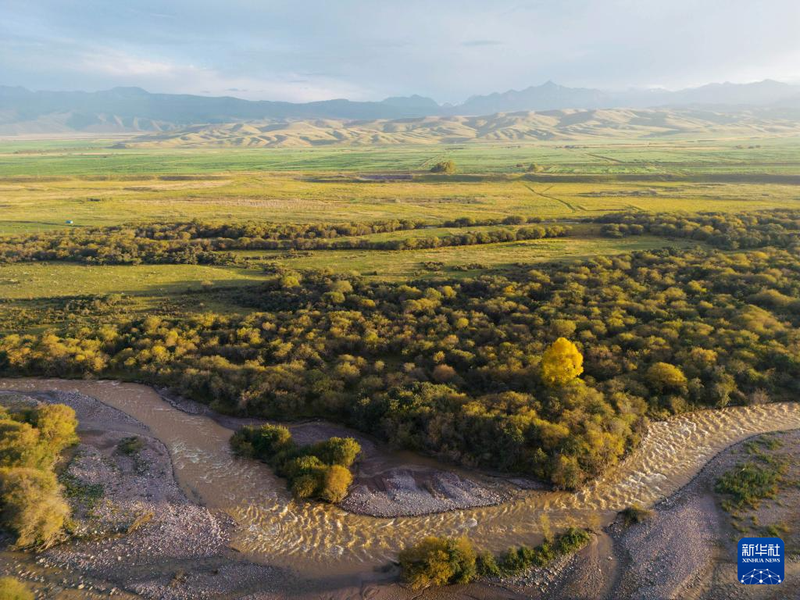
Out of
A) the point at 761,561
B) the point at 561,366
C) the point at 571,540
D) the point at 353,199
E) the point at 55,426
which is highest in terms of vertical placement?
the point at 353,199

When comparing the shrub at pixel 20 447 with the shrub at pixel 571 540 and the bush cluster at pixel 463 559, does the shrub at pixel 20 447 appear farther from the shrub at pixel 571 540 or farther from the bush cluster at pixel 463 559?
the shrub at pixel 571 540

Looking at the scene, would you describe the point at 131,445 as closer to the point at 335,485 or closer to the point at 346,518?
the point at 335,485

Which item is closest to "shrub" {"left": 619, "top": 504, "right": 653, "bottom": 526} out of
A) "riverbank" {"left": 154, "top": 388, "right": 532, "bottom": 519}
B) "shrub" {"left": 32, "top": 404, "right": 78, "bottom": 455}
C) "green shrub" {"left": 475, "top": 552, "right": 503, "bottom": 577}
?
"riverbank" {"left": 154, "top": 388, "right": 532, "bottom": 519}

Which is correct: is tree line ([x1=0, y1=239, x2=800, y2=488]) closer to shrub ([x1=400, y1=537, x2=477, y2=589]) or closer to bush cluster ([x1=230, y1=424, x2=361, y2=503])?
bush cluster ([x1=230, y1=424, x2=361, y2=503])

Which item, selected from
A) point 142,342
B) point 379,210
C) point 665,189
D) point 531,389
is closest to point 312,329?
point 142,342

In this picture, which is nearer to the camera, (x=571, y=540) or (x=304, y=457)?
(x=571, y=540)

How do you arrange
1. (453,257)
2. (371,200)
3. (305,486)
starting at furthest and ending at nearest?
(371,200) < (453,257) < (305,486)

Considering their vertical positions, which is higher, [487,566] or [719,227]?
[719,227]

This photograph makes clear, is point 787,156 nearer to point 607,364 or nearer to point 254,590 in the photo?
point 607,364

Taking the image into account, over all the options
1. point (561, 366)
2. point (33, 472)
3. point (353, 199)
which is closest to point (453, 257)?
point (561, 366)
